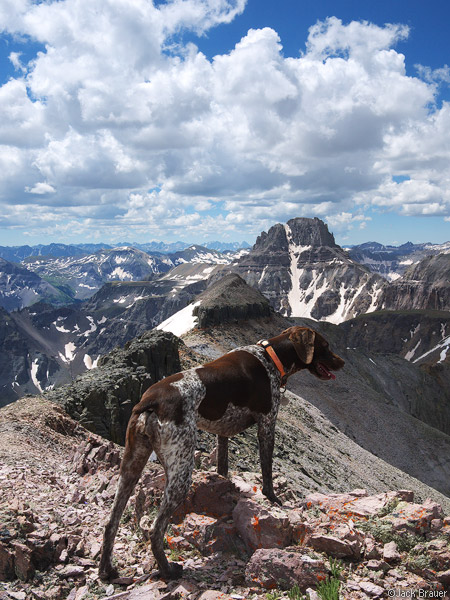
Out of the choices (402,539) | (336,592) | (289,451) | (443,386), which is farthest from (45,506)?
(443,386)

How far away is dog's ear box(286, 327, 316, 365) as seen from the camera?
9070mm

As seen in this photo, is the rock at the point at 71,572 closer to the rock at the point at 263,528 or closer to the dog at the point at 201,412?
the dog at the point at 201,412

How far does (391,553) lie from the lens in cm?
666

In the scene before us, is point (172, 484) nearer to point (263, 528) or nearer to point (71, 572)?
point (263, 528)

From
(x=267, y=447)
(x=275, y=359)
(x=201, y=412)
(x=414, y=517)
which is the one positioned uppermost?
(x=275, y=359)

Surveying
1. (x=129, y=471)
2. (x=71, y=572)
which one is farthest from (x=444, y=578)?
(x=71, y=572)

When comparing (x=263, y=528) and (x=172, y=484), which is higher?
(x=172, y=484)

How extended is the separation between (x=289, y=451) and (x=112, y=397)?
13.3m

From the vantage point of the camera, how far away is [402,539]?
22.8 feet

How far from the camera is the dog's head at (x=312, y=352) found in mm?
9094

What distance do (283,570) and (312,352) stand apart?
4069 millimetres

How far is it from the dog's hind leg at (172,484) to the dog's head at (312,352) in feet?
9.99

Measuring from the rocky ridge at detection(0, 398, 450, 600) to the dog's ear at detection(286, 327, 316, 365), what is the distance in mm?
2890

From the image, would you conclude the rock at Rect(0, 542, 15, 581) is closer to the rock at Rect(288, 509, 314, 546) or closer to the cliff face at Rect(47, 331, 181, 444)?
the rock at Rect(288, 509, 314, 546)
